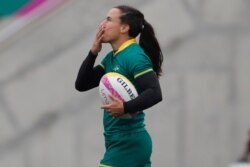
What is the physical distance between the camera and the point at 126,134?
5715mm

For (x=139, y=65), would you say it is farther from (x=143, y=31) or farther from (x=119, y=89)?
(x=143, y=31)

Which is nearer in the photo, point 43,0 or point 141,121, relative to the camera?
point 141,121

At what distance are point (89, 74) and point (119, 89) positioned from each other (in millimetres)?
496

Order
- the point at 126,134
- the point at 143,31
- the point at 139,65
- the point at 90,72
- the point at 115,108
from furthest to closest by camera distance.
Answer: the point at 90,72
the point at 143,31
the point at 126,134
the point at 139,65
the point at 115,108

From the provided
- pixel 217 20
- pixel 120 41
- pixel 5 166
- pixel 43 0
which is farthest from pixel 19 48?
pixel 120 41

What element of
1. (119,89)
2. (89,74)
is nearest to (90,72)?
(89,74)

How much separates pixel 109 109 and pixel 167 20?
5.06 meters

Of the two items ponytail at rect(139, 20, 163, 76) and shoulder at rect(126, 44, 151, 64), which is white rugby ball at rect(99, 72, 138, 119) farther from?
ponytail at rect(139, 20, 163, 76)

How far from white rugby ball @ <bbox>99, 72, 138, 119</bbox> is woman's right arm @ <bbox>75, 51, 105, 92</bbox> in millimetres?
379

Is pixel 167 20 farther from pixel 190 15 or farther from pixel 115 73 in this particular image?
pixel 115 73

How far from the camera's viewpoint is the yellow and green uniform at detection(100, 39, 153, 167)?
5.66 metres

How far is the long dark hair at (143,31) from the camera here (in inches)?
228

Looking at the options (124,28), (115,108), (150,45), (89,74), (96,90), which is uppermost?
(124,28)

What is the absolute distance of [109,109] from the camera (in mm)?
5469
